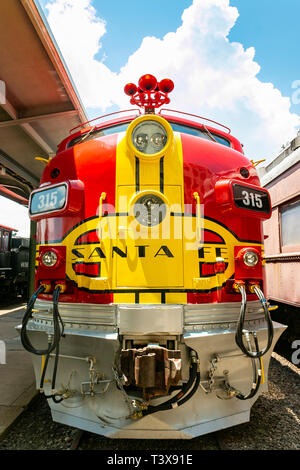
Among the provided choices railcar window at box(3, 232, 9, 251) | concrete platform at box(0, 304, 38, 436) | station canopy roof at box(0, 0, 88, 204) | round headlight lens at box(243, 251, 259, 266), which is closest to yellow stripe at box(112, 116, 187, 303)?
round headlight lens at box(243, 251, 259, 266)

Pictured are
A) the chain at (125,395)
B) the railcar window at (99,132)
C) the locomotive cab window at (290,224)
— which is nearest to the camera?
the chain at (125,395)

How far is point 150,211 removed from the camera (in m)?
2.37

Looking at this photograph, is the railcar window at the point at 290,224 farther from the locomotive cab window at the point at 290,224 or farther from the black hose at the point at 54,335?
the black hose at the point at 54,335

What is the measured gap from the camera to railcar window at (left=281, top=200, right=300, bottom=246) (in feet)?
14.5

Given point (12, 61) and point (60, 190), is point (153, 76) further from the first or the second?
point (12, 61)

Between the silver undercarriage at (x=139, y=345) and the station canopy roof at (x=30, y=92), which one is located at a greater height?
the station canopy roof at (x=30, y=92)

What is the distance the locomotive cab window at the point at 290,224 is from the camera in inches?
174

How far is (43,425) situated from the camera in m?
2.83

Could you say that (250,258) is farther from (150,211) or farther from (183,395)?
(183,395)

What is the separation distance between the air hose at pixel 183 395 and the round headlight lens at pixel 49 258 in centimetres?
129

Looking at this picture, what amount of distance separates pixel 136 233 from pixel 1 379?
2927mm

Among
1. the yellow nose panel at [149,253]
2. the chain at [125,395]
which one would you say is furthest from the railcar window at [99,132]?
the chain at [125,395]

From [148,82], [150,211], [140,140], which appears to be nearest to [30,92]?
[148,82]

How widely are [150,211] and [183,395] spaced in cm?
137
